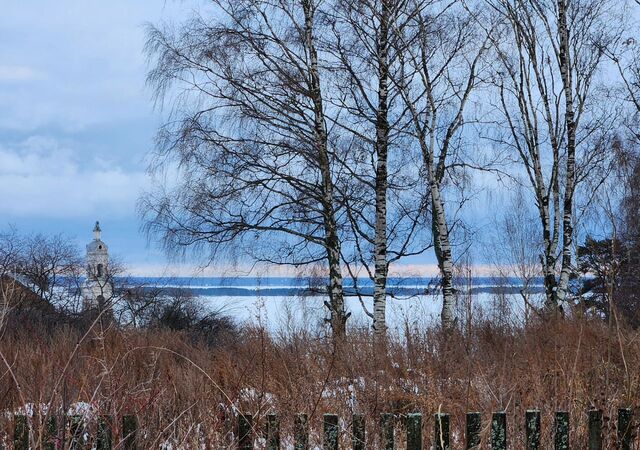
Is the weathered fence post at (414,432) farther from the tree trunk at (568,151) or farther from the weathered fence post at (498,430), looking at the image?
the tree trunk at (568,151)

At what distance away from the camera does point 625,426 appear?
485cm

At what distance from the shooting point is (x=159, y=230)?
14.5 metres

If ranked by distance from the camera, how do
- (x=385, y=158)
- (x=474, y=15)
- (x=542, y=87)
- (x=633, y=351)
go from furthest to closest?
(x=542, y=87)
(x=474, y=15)
(x=385, y=158)
(x=633, y=351)

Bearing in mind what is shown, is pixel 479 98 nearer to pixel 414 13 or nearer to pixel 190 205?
pixel 414 13

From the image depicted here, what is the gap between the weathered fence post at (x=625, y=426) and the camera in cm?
481

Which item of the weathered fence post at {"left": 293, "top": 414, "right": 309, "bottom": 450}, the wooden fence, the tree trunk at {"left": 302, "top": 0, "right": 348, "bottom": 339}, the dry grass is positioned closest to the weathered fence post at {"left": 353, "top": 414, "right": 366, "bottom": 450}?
the wooden fence

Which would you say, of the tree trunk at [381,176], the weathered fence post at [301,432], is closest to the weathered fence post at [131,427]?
the weathered fence post at [301,432]

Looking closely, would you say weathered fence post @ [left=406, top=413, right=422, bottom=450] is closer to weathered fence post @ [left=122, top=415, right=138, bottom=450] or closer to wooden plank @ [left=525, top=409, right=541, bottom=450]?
wooden plank @ [left=525, top=409, right=541, bottom=450]

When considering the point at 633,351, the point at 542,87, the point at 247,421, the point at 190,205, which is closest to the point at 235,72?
the point at 190,205

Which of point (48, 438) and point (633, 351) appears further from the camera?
point (633, 351)

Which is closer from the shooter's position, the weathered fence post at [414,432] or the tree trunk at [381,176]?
the weathered fence post at [414,432]

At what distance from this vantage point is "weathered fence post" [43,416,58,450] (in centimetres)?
385

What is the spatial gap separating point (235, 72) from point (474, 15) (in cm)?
451

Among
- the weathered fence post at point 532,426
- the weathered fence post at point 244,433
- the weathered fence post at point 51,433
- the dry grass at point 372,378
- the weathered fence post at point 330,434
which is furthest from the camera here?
the dry grass at point 372,378
